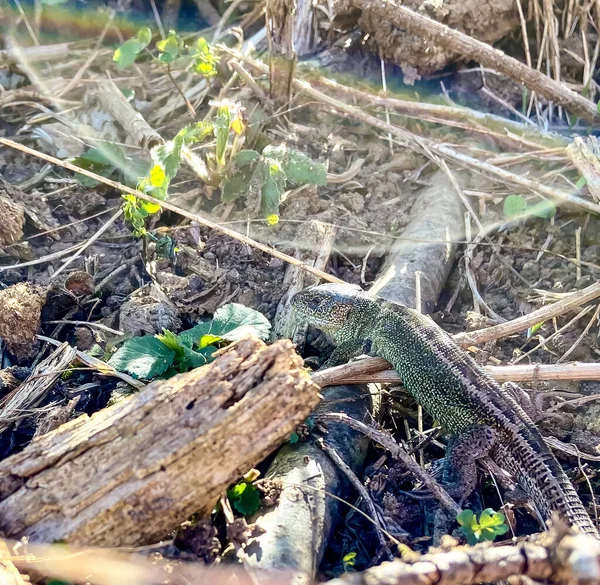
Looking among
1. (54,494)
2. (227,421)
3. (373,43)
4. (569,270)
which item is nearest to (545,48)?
(373,43)

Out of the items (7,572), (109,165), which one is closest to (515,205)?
(109,165)

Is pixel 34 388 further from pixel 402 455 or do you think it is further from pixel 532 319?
pixel 532 319

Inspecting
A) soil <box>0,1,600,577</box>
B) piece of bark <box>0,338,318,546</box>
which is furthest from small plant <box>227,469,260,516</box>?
soil <box>0,1,600,577</box>

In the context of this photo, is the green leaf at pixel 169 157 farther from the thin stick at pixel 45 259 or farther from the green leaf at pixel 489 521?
the green leaf at pixel 489 521

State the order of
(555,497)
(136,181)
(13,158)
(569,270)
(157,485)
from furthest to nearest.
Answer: (13,158) → (136,181) → (569,270) → (555,497) → (157,485)

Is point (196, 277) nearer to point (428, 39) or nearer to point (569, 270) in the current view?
point (569, 270)

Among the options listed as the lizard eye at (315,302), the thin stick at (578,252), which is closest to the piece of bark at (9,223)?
the lizard eye at (315,302)
